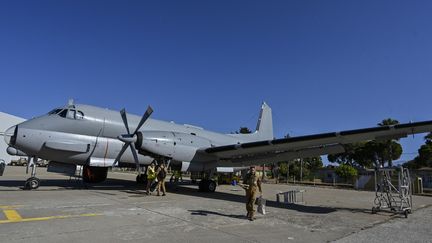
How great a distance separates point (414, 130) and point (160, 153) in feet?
35.3

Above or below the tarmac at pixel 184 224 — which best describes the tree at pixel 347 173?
above

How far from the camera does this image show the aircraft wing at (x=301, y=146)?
12297mm

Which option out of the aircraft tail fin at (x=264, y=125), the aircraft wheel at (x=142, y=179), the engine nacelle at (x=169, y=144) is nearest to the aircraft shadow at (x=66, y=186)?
the aircraft wheel at (x=142, y=179)

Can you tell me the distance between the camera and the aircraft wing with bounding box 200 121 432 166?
40.3 ft

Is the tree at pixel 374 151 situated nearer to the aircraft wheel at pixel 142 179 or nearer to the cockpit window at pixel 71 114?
the aircraft wheel at pixel 142 179

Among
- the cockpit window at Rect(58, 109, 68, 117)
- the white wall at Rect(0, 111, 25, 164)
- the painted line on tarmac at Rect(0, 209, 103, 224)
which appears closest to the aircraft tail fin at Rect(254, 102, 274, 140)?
the cockpit window at Rect(58, 109, 68, 117)

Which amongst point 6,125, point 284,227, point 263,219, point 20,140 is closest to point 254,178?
point 263,219

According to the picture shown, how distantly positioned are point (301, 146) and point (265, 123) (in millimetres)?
12163

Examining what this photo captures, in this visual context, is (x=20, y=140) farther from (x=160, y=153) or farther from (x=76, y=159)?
(x=160, y=153)

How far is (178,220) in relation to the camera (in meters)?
8.73

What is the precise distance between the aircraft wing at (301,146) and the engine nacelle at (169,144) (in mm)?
718

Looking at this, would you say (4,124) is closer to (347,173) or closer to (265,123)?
(265,123)

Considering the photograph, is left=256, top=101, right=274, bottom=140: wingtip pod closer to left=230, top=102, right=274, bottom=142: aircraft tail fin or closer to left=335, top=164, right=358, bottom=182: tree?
left=230, top=102, right=274, bottom=142: aircraft tail fin

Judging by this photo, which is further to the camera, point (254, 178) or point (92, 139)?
point (92, 139)
